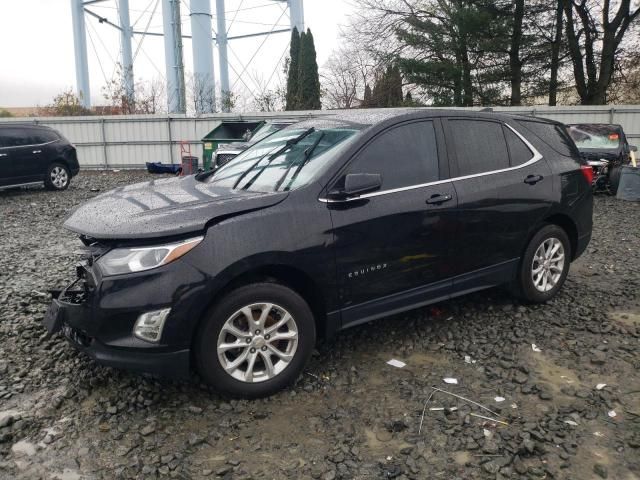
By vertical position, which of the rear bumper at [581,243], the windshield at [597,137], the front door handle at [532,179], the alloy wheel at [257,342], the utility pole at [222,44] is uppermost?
the utility pole at [222,44]

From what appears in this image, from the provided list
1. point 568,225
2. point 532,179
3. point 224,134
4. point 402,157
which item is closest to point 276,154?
point 402,157

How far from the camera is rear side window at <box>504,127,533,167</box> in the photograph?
4621 mm

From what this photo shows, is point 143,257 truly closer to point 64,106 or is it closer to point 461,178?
point 461,178

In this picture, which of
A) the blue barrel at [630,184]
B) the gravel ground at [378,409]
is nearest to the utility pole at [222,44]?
the blue barrel at [630,184]

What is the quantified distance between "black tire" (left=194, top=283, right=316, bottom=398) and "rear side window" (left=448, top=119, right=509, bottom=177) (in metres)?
1.71

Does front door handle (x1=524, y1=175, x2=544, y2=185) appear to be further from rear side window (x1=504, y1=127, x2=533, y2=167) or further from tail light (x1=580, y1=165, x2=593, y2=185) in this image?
tail light (x1=580, y1=165, x2=593, y2=185)

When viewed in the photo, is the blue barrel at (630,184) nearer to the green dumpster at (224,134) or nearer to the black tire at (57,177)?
the green dumpster at (224,134)

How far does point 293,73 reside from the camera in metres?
28.4

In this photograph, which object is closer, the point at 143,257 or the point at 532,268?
the point at 143,257

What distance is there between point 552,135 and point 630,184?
8380 mm

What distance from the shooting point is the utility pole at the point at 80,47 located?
3378cm

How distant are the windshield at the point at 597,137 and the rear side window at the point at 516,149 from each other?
927 centimetres

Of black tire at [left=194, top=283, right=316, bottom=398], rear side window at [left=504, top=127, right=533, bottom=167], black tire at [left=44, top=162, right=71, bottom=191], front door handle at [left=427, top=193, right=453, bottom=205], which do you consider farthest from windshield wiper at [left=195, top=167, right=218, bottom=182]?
black tire at [left=44, top=162, right=71, bottom=191]

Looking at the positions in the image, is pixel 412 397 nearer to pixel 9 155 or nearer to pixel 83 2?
pixel 9 155
